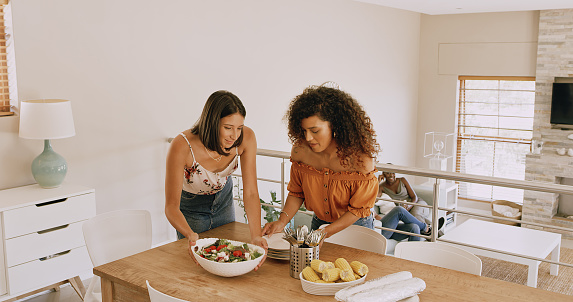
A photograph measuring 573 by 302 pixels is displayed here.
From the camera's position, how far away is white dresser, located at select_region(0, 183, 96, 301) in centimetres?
335

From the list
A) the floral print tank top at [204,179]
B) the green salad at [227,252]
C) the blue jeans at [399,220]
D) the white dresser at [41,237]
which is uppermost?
the floral print tank top at [204,179]

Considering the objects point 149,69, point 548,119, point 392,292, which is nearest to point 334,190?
point 392,292

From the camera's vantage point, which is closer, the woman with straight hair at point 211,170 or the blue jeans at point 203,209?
the woman with straight hair at point 211,170

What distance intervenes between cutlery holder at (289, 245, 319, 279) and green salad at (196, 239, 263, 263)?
5.9 inches

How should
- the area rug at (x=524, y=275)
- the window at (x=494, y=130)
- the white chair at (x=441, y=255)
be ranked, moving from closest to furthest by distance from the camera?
the white chair at (x=441, y=255) < the area rug at (x=524, y=275) < the window at (x=494, y=130)

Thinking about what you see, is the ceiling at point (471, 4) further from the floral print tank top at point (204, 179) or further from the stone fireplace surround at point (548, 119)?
the floral print tank top at point (204, 179)

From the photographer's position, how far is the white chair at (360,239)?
8.31ft

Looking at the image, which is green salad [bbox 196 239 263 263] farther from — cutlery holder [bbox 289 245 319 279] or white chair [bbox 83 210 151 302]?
white chair [bbox 83 210 151 302]

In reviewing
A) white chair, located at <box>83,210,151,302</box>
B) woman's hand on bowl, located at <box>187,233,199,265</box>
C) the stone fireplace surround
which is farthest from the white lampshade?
the stone fireplace surround

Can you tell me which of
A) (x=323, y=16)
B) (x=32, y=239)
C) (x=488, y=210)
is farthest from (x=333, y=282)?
(x=488, y=210)

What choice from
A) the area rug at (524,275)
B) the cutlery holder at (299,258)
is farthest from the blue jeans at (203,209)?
the area rug at (524,275)

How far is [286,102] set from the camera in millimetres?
6344

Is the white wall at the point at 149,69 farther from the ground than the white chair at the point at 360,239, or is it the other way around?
the white wall at the point at 149,69

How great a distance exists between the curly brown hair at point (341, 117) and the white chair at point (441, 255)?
0.46 m
